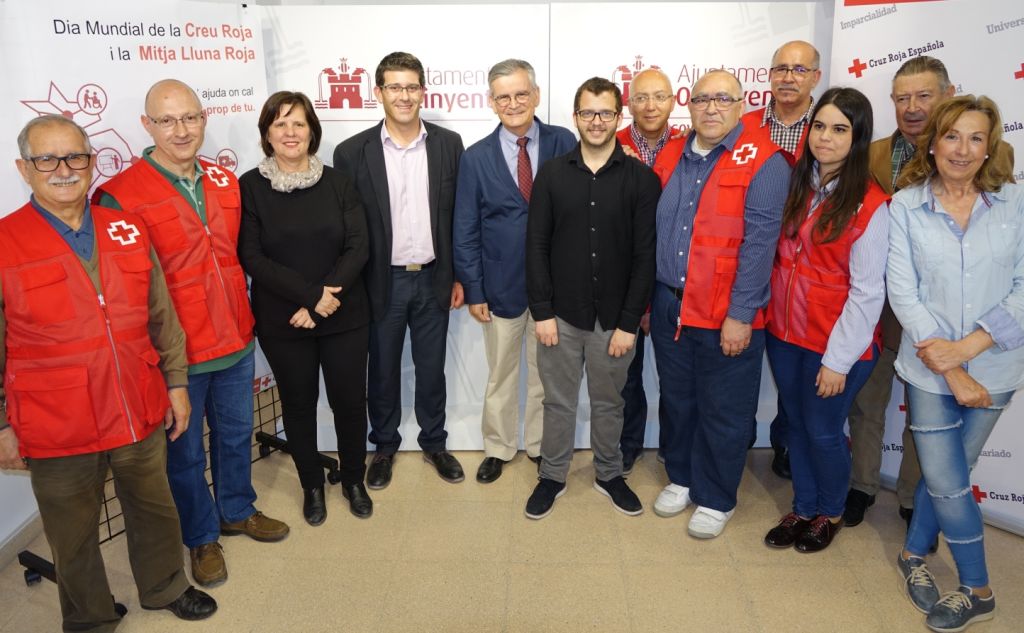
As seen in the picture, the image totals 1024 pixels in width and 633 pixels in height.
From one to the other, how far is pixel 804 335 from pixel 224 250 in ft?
6.69

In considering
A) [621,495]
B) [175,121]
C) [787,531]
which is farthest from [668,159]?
[175,121]

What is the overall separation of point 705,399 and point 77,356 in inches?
82.1

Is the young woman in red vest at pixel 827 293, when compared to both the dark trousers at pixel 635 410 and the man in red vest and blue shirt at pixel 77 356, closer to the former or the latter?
the dark trousers at pixel 635 410

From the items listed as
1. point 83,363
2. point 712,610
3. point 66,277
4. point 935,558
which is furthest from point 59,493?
point 935,558

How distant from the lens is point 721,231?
7.99 feet

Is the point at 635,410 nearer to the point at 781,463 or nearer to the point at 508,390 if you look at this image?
the point at 508,390

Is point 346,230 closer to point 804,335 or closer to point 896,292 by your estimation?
point 804,335

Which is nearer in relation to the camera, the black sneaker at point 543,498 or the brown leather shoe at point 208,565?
the brown leather shoe at point 208,565

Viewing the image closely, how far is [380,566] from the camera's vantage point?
2662 mm

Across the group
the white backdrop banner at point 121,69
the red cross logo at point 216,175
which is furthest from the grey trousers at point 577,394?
the white backdrop banner at point 121,69

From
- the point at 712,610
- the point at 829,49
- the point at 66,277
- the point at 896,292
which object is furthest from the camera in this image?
the point at 829,49

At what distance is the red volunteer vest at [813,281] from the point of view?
227 centimetres

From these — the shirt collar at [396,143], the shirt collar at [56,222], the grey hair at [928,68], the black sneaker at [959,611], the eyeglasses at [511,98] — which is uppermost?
the grey hair at [928,68]

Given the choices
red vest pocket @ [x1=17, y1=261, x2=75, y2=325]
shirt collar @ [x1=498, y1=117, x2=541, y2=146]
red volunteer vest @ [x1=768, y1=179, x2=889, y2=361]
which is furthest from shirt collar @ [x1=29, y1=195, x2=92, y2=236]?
red volunteer vest @ [x1=768, y1=179, x2=889, y2=361]
